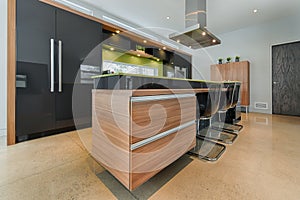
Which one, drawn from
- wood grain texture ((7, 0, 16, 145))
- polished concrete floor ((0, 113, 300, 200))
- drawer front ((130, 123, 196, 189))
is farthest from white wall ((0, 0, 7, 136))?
drawer front ((130, 123, 196, 189))

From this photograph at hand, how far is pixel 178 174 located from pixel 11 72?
2.49 m

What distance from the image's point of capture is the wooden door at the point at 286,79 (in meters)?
4.22

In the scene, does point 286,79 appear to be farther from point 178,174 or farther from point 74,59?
point 74,59

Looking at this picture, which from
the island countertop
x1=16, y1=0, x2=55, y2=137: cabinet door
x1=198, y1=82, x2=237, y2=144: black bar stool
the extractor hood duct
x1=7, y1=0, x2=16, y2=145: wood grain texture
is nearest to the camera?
the island countertop

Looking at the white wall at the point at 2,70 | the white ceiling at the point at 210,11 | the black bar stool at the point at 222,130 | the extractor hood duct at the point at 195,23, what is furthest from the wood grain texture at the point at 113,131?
the white ceiling at the point at 210,11

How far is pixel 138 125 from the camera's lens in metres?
1.02

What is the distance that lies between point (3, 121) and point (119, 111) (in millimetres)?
2503

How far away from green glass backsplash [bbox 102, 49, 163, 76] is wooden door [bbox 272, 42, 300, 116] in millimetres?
3653

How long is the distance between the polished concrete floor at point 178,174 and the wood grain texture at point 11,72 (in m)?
0.25

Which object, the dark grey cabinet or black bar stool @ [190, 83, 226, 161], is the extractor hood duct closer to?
black bar stool @ [190, 83, 226, 161]

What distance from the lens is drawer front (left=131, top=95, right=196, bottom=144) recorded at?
1.01 m

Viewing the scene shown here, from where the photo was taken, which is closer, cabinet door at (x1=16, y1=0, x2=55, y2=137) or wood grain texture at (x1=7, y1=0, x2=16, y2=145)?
wood grain texture at (x1=7, y1=0, x2=16, y2=145)

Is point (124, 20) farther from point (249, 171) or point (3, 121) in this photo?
point (249, 171)

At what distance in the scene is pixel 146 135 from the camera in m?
1.08
